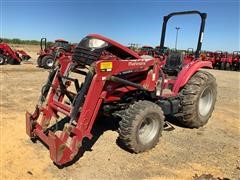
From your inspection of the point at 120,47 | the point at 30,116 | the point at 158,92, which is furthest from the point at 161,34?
the point at 30,116

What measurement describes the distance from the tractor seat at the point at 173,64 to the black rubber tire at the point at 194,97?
1.44ft

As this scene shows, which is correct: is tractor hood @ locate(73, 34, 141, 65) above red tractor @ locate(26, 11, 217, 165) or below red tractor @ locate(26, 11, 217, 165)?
above

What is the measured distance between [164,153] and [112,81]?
146 centimetres

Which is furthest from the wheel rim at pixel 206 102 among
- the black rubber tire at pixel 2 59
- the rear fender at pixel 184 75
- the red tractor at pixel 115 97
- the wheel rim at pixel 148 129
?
the black rubber tire at pixel 2 59

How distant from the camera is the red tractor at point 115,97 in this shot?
428cm

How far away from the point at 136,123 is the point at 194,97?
70.5 inches

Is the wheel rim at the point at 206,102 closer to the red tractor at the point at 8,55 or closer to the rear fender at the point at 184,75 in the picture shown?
the rear fender at the point at 184,75

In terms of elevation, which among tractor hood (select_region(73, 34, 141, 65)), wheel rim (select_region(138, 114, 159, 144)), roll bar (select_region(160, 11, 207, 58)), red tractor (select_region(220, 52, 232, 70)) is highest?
roll bar (select_region(160, 11, 207, 58))

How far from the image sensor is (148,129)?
5125mm

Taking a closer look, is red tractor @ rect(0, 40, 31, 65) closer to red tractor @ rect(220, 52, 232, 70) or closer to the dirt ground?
the dirt ground

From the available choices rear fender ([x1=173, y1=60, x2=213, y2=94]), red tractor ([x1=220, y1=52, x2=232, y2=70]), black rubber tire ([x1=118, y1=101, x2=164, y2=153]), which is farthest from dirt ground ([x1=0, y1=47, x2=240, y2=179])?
red tractor ([x1=220, y1=52, x2=232, y2=70])

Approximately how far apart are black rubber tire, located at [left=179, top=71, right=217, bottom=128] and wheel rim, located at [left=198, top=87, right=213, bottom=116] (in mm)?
209

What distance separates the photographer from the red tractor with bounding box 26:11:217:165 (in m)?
4.28

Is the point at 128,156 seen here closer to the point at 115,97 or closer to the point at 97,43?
the point at 115,97
